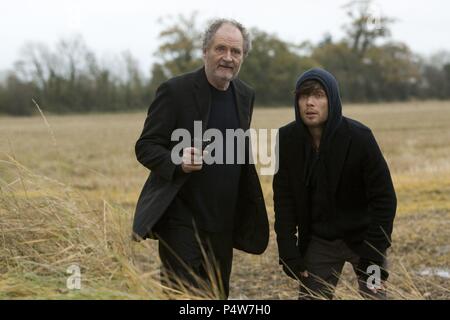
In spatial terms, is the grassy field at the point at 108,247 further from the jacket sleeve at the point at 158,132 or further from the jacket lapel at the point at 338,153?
the jacket lapel at the point at 338,153

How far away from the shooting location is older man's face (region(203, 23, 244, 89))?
3.32 metres

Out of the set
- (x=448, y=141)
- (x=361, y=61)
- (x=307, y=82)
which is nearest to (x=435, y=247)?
(x=307, y=82)

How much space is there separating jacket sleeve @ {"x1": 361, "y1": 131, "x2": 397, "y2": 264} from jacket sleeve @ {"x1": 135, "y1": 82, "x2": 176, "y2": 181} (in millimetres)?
1137

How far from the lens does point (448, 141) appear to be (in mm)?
21234

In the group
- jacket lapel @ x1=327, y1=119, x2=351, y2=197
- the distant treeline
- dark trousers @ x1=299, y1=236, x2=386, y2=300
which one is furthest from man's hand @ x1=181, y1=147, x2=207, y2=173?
the distant treeline

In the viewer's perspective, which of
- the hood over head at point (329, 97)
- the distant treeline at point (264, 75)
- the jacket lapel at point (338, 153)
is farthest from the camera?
the distant treeline at point (264, 75)

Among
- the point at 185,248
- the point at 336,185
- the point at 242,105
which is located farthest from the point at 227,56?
the point at 185,248

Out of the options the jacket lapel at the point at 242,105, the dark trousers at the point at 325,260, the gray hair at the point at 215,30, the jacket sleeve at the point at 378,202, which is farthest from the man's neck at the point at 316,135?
the gray hair at the point at 215,30

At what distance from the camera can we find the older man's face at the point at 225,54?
10.9 ft

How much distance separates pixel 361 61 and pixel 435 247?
225ft

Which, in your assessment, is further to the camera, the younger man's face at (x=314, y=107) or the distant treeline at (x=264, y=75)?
the distant treeline at (x=264, y=75)

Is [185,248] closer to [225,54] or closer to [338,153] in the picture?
[338,153]

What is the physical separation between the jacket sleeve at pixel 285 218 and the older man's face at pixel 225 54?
478 millimetres

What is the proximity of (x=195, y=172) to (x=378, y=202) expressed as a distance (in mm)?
1056
